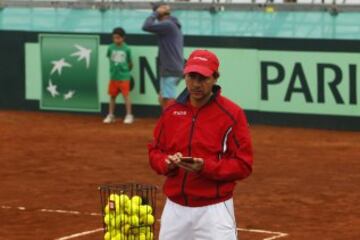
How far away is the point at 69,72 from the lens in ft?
78.3

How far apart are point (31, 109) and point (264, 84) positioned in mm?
5609

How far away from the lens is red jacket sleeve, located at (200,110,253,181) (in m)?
7.49

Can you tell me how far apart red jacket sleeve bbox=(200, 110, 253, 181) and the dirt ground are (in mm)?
4351

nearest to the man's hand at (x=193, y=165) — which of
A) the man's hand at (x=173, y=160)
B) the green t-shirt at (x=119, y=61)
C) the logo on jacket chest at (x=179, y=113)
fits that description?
the man's hand at (x=173, y=160)

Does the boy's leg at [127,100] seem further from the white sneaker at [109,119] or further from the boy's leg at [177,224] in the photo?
the boy's leg at [177,224]

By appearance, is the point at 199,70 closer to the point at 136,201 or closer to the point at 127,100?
the point at 136,201

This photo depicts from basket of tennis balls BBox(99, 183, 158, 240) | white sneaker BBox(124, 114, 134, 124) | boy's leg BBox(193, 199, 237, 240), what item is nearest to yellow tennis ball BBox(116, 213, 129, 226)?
basket of tennis balls BBox(99, 183, 158, 240)

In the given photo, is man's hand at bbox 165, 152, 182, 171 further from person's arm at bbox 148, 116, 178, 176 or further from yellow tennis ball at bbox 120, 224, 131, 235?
yellow tennis ball at bbox 120, 224, 131, 235

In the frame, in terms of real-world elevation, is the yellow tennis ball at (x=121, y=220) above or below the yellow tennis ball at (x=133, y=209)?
below

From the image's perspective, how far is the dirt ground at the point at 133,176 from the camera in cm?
1256

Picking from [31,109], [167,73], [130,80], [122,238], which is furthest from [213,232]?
[31,109]

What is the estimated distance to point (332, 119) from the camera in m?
20.7

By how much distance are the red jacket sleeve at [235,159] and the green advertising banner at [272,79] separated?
13.0m

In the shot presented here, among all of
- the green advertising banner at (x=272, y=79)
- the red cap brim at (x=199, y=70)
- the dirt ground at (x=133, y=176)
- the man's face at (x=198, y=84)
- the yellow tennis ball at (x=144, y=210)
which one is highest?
the red cap brim at (x=199, y=70)
